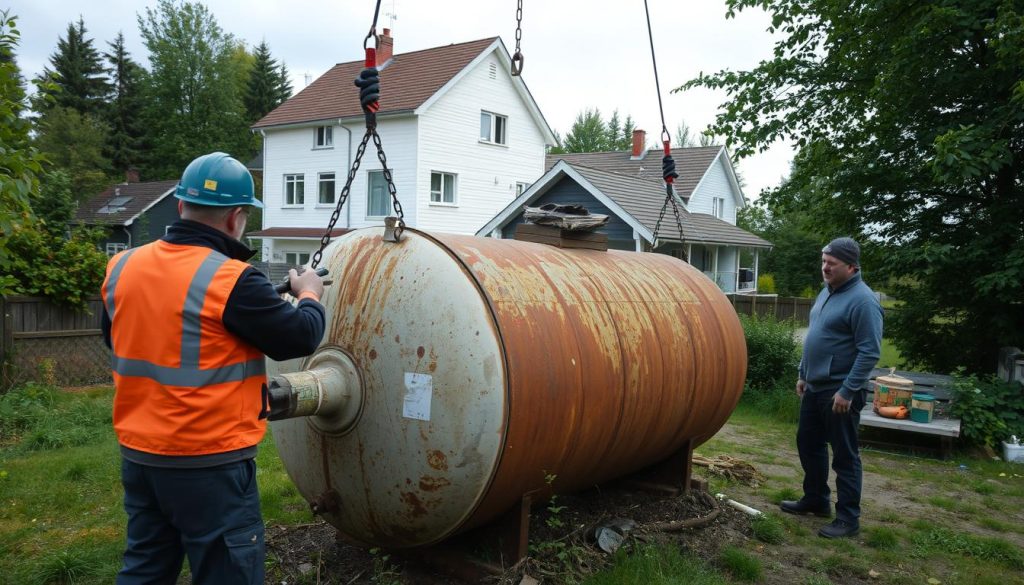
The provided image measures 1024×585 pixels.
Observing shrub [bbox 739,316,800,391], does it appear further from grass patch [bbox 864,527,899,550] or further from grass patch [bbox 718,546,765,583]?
grass patch [bbox 718,546,765,583]

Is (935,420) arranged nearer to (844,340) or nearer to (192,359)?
(844,340)

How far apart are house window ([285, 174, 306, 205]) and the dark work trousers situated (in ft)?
85.0

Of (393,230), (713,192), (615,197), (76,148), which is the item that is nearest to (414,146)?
(615,197)

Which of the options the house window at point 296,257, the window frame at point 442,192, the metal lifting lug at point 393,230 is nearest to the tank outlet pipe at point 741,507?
the metal lifting lug at point 393,230

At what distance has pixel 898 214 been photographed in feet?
32.8

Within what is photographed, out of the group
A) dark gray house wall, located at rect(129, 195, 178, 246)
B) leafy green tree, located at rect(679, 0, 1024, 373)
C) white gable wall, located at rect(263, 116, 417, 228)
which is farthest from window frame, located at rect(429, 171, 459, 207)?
dark gray house wall, located at rect(129, 195, 178, 246)

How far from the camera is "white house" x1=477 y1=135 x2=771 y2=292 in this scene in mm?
18697

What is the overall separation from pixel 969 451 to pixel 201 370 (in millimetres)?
8287

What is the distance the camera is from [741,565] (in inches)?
182

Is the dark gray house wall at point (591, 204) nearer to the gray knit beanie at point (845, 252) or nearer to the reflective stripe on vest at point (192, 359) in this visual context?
the gray knit beanie at point (845, 252)

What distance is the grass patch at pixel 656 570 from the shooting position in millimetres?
4113

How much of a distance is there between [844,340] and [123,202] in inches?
1526

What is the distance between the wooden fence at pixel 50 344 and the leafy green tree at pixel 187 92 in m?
39.6

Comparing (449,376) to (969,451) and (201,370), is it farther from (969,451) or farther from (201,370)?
(969,451)
